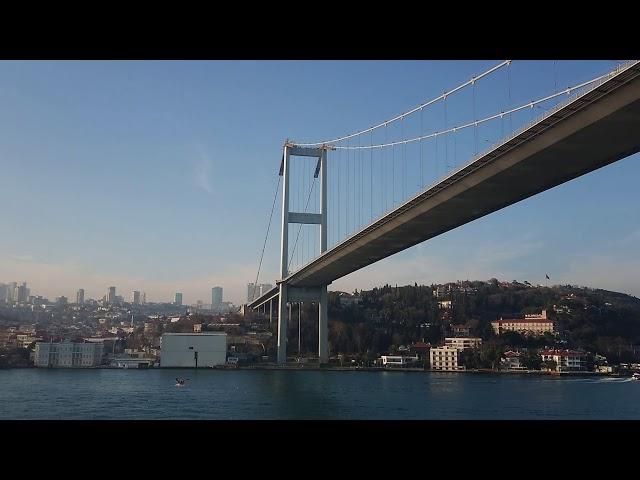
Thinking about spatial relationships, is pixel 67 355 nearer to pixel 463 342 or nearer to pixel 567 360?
pixel 463 342

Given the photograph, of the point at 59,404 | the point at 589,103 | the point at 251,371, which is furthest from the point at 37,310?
the point at 589,103

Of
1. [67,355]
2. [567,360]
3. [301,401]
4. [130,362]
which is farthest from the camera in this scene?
[130,362]

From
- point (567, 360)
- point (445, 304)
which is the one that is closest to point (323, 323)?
point (567, 360)

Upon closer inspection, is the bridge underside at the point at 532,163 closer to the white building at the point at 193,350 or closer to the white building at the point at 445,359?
the white building at the point at 445,359
